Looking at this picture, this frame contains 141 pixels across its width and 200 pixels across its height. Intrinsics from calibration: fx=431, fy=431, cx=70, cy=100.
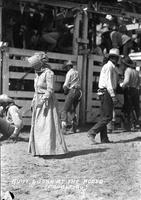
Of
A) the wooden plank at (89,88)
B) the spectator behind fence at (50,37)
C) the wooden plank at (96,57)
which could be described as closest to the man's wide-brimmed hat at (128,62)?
the wooden plank at (96,57)

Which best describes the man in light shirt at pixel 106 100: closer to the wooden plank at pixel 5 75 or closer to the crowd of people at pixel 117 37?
the wooden plank at pixel 5 75

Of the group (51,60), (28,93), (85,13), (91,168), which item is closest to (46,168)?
(91,168)

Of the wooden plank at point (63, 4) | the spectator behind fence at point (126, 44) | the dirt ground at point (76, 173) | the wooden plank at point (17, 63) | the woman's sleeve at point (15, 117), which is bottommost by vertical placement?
the dirt ground at point (76, 173)

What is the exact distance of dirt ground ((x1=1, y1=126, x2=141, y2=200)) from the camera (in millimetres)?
5512

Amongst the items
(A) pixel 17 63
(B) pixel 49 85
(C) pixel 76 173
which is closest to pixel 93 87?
(A) pixel 17 63

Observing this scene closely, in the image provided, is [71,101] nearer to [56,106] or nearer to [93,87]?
[93,87]

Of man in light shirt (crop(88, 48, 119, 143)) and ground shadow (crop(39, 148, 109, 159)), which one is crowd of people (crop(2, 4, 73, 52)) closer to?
man in light shirt (crop(88, 48, 119, 143))

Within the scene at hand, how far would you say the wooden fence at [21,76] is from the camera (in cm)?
1035

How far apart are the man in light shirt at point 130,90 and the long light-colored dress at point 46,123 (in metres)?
4.08

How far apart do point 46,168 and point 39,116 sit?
3.35ft

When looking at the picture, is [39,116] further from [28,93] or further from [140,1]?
[140,1]

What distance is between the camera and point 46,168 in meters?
6.77

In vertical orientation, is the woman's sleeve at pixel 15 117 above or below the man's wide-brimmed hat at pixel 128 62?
below

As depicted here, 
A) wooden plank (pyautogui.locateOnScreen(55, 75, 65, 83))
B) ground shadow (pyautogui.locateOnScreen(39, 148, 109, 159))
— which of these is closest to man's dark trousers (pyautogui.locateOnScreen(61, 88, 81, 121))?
wooden plank (pyautogui.locateOnScreen(55, 75, 65, 83))
